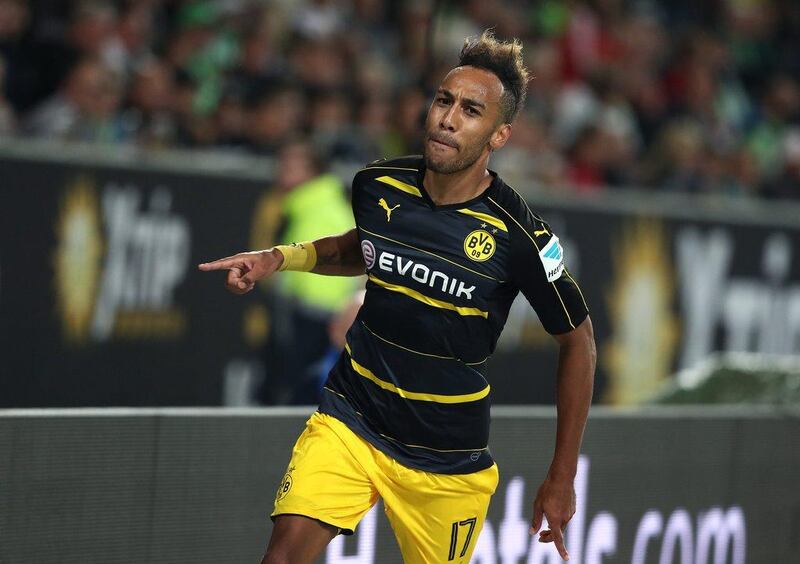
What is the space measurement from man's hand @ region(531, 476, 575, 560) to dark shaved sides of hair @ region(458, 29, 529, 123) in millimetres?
1200

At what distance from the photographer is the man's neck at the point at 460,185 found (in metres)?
4.71

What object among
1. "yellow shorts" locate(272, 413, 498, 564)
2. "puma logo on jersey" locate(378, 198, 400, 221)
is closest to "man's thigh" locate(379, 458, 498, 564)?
"yellow shorts" locate(272, 413, 498, 564)

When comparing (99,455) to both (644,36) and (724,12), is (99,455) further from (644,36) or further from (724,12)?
(724,12)

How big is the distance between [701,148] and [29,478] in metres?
10.9

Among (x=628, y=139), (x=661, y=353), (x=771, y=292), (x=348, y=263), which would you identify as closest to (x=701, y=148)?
(x=628, y=139)

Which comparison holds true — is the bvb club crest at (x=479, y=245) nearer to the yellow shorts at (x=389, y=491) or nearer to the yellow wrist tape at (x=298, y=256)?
the yellow wrist tape at (x=298, y=256)

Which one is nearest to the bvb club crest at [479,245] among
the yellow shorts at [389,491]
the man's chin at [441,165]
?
the man's chin at [441,165]

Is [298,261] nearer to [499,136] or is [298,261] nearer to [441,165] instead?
[441,165]

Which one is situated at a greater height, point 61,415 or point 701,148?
point 701,148

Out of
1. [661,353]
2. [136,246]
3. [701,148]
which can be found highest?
[701,148]

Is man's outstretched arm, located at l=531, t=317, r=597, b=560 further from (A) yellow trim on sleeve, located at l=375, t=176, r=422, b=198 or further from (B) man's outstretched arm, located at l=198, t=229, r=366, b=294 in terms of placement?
(B) man's outstretched arm, located at l=198, t=229, r=366, b=294

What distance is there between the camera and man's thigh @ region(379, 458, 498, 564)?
15.6ft

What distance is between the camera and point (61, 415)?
4.93m

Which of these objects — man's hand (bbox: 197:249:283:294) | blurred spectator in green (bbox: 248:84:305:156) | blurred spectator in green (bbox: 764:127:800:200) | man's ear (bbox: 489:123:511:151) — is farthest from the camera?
blurred spectator in green (bbox: 764:127:800:200)
